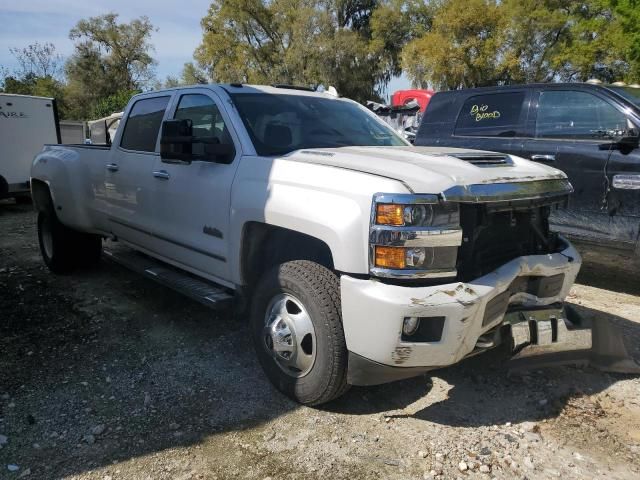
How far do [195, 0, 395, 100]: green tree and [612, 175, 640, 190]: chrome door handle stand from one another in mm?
31342

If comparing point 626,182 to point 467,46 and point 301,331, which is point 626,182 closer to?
point 301,331

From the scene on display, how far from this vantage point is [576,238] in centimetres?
511

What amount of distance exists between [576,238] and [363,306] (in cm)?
350

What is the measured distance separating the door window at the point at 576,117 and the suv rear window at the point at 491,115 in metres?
0.28

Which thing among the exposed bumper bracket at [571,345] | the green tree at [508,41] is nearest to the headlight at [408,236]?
the exposed bumper bracket at [571,345]

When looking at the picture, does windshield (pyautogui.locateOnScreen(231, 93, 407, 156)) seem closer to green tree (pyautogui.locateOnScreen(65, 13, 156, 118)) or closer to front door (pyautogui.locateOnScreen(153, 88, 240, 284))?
front door (pyautogui.locateOnScreen(153, 88, 240, 284))

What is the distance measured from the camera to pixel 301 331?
2902mm

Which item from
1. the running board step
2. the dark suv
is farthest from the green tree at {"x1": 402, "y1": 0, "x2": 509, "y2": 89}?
the running board step

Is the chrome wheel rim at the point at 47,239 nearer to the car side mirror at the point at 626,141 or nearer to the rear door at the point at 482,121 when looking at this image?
the rear door at the point at 482,121

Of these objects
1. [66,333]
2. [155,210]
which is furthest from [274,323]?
[66,333]

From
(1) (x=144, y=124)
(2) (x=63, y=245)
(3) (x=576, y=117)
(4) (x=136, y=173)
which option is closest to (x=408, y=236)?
(4) (x=136, y=173)

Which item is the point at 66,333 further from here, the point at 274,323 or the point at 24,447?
the point at 274,323

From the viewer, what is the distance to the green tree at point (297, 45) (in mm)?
35031

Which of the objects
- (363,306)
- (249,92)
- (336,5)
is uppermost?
(336,5)
